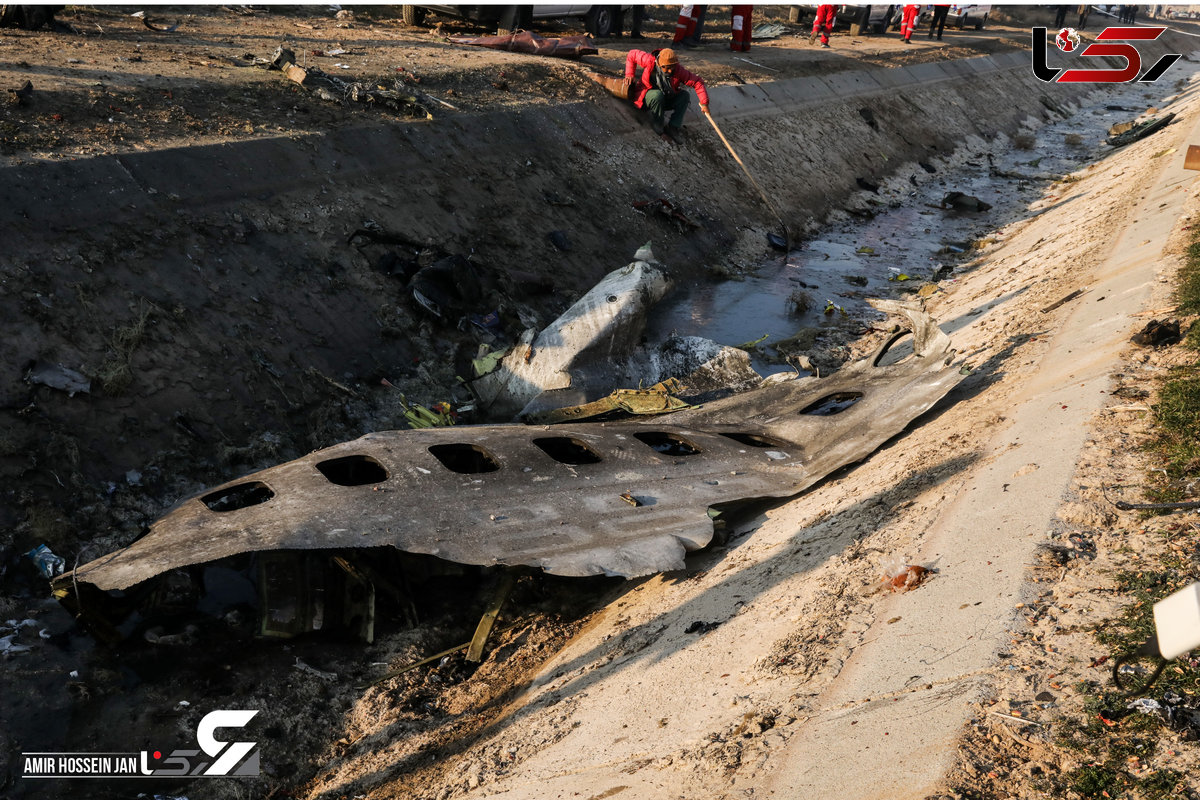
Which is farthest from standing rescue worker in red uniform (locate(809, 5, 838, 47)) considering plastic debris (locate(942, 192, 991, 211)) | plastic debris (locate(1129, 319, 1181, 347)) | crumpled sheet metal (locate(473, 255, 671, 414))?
plastic debris (locate(1129, 319, 1181, 347))

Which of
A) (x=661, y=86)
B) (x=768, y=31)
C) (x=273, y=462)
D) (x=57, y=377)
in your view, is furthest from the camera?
(x=768, y=31)

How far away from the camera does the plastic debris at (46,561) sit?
5.88 meters

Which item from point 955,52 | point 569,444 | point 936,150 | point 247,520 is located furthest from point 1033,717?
point 955,52

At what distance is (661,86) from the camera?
14914mm

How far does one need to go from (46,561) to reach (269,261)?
4111 millimetres

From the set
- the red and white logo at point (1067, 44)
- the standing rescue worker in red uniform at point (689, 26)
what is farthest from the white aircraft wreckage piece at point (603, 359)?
the red and white logo at point (1067, 44)

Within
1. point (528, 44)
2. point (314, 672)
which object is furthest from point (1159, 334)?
point (528, 44)

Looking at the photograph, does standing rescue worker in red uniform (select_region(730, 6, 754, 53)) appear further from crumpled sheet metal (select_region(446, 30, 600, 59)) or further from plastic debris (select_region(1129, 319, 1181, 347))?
plastic debris (select_region(1129, 319, 1181, 347))

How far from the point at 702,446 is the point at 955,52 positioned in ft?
94.7

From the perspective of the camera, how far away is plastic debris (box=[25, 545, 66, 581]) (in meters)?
5.88

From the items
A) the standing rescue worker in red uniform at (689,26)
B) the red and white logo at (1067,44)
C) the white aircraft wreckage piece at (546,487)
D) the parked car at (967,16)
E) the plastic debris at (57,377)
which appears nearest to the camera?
the white aircraft wreckage piece at (546,487)

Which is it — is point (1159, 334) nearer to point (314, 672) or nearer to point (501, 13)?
point (314, 672)

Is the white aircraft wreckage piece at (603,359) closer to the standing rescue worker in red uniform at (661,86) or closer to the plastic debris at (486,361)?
the plastic debris at (486,361)

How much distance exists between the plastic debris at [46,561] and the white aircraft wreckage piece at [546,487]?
940 mm
